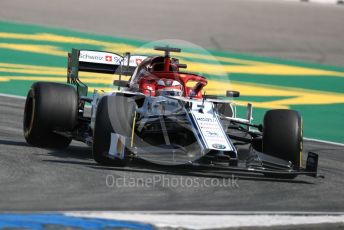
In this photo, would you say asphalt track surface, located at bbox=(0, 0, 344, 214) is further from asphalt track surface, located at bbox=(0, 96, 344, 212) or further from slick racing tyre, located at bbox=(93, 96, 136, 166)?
slick racing tyre, located at bbox=(93, 96, 136, 166)

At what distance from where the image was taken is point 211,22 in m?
28.6

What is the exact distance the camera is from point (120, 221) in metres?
7.93

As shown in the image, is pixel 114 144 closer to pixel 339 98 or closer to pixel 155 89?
pixel 155 89

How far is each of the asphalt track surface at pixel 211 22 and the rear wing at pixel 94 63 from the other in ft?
39.3

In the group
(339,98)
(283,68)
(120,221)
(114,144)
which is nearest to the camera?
(120,221)

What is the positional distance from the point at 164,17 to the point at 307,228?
21027 mm

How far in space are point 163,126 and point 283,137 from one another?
140cm

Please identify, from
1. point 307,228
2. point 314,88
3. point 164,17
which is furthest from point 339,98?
point 307,228

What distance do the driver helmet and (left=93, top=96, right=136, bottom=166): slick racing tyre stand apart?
3.57ft

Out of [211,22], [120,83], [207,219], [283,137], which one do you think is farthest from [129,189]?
[211,22]

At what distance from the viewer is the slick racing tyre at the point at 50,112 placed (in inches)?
471

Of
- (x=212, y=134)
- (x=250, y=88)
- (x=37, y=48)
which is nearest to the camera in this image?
(x=212, y=134)

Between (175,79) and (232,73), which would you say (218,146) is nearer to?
(175,79)

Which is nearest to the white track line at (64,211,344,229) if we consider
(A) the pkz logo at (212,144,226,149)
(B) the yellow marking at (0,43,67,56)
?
(A) the pkz logo at (212,144,226,149)
